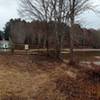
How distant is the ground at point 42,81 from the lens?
62.3 ft

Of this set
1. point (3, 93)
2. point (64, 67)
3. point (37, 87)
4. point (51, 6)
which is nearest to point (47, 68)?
point (64, 67)

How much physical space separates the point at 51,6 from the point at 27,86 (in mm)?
20837

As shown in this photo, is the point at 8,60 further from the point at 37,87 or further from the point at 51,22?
the point at 51,22

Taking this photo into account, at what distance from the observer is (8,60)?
1166 inches

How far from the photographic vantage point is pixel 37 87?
2088 centimetres

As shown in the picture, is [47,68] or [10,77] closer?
[10,77]

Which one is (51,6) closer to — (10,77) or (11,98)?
(10,77)

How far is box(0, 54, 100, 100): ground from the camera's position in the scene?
19.0 metres

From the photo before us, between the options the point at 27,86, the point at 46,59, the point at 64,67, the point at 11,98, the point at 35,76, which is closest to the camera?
the point at 11,98

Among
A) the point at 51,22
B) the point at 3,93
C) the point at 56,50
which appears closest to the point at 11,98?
the point at 3,93

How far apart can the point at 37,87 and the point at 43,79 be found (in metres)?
2.81

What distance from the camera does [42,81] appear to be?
22.8 m

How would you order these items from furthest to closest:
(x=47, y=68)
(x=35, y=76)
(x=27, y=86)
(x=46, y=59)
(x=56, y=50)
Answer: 1. (x=56, y=50)
2. (x=46, y=59)
3. (x=47, y=68)
4. (x=35, y=76)
5. (x=27, y=86)

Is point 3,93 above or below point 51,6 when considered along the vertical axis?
below
